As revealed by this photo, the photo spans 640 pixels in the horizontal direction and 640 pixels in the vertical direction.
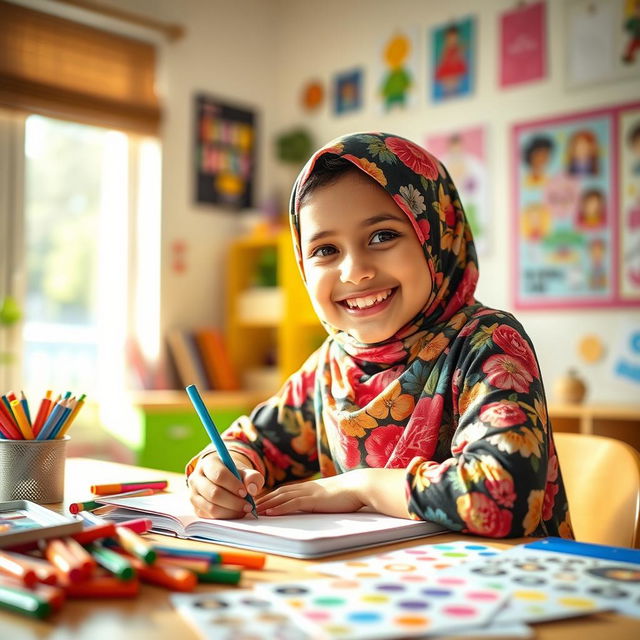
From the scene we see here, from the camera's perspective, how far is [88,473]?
1.42 m

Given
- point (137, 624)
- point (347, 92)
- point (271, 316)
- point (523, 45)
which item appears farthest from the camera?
point (347, 92)

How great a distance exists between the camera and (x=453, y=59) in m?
3.53

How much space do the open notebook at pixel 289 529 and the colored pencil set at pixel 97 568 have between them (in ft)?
0.17

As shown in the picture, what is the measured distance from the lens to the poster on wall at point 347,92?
3.90 m

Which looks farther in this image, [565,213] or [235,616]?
[565,213]

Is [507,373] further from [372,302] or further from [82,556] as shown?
[82,556]

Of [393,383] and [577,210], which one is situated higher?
[577,210]

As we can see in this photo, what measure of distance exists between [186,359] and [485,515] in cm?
292

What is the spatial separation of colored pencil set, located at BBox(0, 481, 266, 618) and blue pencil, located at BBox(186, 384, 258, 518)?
204 millimetres

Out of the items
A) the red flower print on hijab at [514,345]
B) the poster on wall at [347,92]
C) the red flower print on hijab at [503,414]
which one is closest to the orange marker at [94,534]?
the red flower print on hijab at [503,414]

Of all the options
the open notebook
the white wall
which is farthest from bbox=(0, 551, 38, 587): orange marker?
the white wall

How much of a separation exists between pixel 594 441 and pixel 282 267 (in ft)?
8.46

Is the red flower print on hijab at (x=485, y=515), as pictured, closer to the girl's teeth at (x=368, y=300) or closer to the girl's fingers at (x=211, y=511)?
the girl's fingers at (x=211, y=511)

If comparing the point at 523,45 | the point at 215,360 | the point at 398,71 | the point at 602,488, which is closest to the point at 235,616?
the point at 602,488
